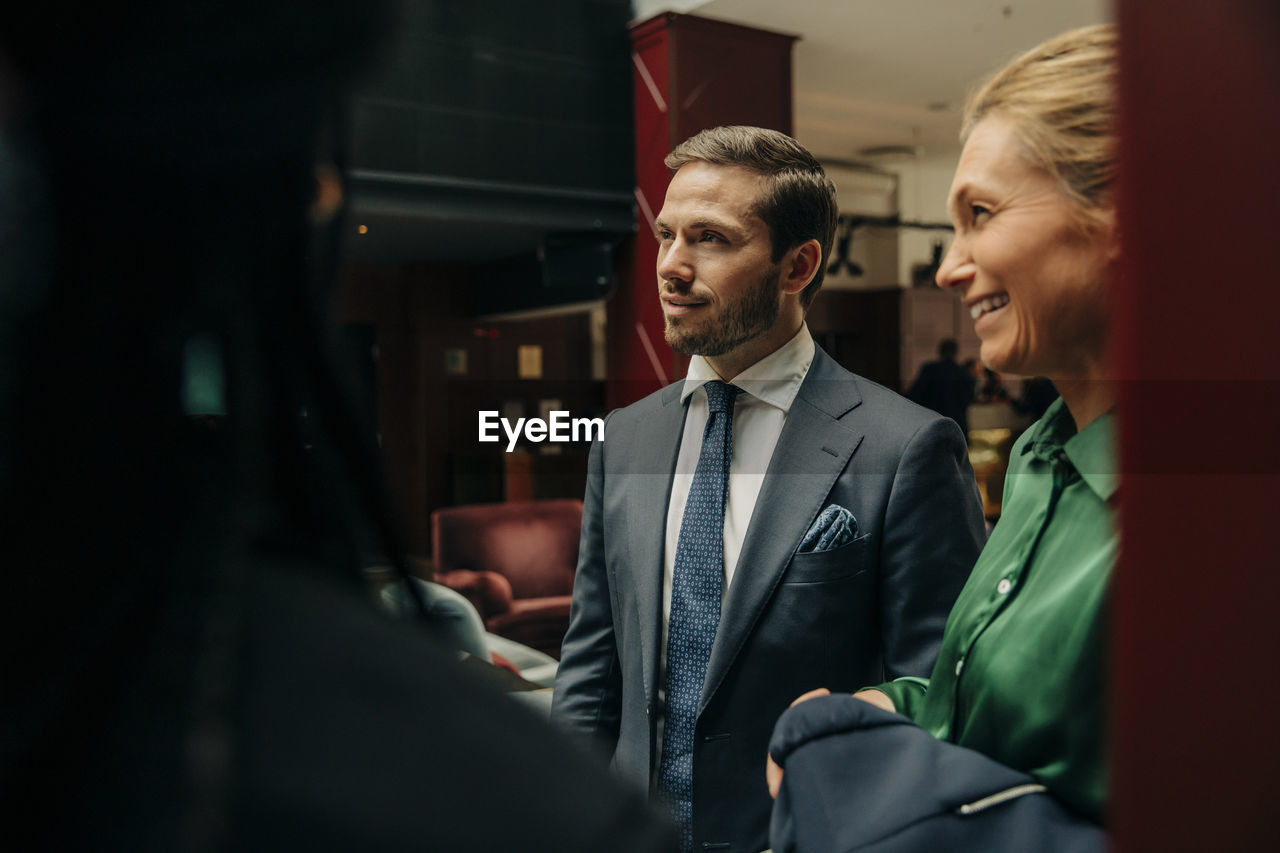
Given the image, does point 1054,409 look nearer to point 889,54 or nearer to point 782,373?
point 782,373

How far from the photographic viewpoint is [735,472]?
87cm

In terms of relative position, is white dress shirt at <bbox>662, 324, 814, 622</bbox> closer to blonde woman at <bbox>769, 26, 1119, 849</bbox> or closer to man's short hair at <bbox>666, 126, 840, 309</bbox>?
man's short hair at <bbox>666, 126, 840, 309</bbox>

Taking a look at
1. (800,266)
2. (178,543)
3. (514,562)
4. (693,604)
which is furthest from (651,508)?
(514,562)

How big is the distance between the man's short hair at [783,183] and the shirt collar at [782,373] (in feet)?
0.13

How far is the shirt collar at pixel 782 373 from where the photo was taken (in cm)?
85

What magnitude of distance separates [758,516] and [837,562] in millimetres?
78

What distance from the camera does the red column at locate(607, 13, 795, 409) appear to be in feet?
3.07

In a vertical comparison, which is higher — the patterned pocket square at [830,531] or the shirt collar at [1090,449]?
the shirt collar at [1090,449]

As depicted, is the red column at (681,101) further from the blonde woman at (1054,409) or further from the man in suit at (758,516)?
the blonde woman at (1054,409)

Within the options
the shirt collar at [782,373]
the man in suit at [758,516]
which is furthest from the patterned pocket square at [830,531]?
the shirt collar at [782,373]

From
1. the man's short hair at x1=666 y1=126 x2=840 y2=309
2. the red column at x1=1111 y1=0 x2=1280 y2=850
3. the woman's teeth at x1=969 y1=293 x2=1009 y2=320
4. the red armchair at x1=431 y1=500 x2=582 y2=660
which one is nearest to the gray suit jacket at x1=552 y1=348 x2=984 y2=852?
the man's short hair at x1=666 y1=126 x2=840 y2=309

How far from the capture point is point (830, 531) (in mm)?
781

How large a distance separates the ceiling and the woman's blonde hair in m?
0.02

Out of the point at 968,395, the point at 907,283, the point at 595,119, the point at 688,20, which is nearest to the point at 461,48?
the point at 595,119
